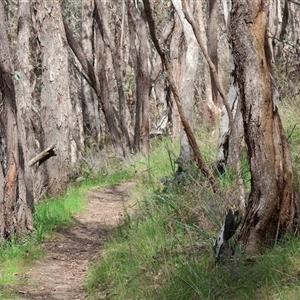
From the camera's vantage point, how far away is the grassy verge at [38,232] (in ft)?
23.8

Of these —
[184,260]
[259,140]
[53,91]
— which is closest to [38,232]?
[184,260]

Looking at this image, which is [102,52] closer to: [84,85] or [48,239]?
[84,85]

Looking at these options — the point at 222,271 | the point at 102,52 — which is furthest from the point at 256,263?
the point at 102,52

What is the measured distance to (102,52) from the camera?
1817cm

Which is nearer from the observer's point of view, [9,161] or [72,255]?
[72,255]

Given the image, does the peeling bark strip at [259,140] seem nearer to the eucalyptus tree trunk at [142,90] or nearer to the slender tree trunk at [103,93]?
the slender tree trunk at [103,93]

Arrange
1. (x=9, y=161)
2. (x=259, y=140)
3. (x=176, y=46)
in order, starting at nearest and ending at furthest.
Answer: (x=259, y=140)
(x=9, y=161)
(x=176, y=46)

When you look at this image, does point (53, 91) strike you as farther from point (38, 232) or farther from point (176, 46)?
point (38, 232)

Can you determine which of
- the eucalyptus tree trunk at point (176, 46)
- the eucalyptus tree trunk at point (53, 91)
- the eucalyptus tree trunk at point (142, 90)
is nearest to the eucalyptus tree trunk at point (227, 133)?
the eucalyptus tree trunk at point (176, 46)

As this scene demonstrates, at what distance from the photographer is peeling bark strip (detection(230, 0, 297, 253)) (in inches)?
203

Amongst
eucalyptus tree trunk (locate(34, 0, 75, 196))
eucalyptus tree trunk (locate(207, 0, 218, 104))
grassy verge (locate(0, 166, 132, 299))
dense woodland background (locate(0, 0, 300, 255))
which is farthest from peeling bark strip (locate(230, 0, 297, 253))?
eucalyptus tree trunk (locate(207, 0, 218, 104))

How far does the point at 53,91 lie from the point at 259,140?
7.51 m

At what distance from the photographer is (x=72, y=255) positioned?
8.25m

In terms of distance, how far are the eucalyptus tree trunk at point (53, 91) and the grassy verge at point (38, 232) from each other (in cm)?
44
